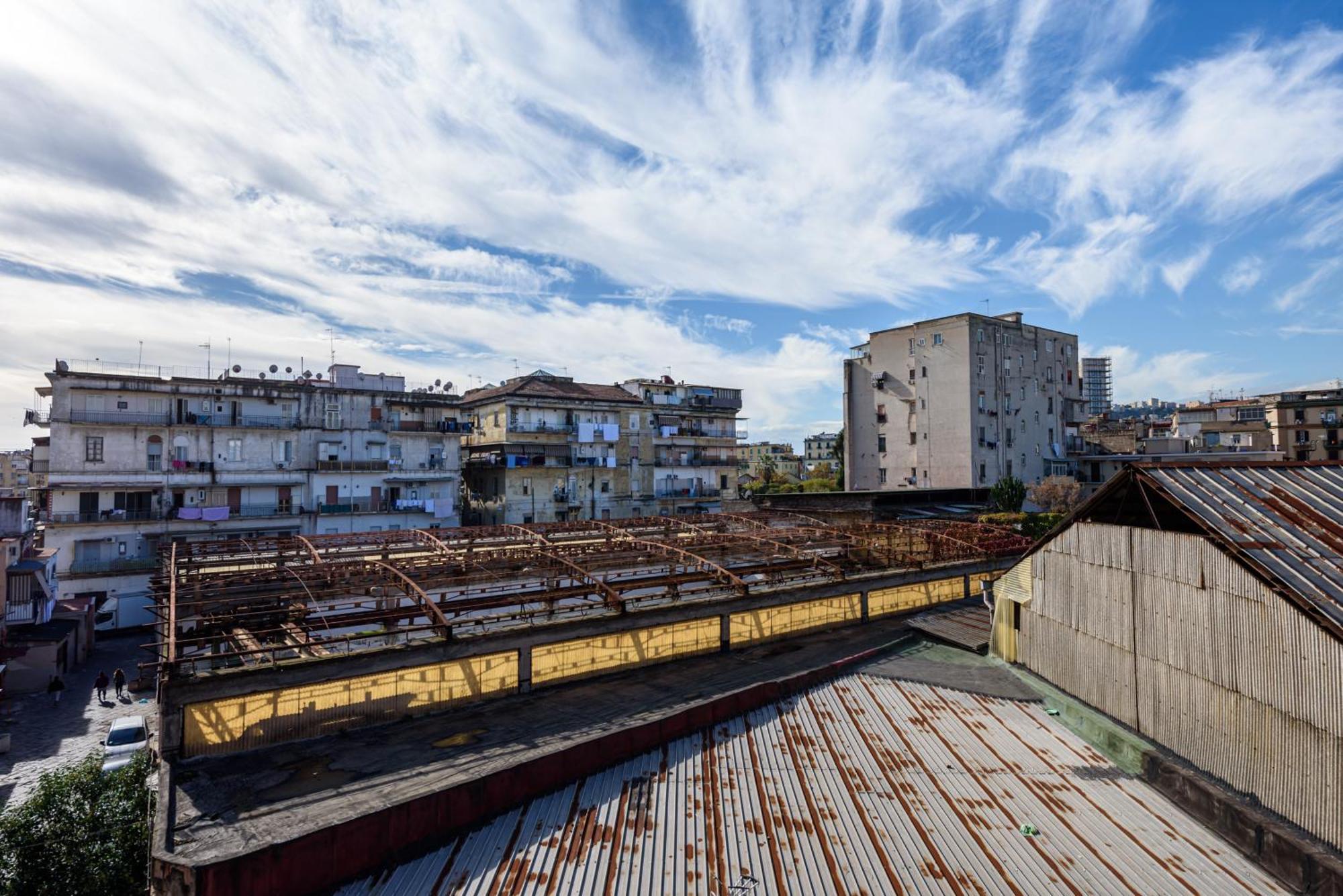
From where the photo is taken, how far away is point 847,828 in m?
10.7

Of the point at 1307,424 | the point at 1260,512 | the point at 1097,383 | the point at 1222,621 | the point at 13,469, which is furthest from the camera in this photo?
the point at 1097,383

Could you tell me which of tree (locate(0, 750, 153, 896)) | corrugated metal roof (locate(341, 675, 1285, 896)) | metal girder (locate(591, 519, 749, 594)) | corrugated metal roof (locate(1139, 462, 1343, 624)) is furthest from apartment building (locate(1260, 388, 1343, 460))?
tree (locate(0, 750, 153, 896))

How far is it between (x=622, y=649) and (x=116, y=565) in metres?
37.0

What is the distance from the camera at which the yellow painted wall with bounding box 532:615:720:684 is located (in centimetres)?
1817

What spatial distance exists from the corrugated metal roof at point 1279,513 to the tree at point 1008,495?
37.7 meters

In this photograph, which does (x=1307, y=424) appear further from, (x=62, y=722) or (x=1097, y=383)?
(x=1097, y=383)

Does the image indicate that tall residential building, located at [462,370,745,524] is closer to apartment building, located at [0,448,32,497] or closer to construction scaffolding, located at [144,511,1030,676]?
construction scaffolding, located at [144,511,1030,676]

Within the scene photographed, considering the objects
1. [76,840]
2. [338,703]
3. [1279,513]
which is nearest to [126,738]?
[76,840]

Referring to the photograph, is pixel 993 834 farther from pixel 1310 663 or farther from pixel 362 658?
pixel 362 658

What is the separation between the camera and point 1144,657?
12.4m

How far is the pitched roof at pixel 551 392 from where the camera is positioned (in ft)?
172

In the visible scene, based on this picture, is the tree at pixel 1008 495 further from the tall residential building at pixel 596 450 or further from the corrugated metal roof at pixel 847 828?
the corrugated metal roof at pixel 847 828

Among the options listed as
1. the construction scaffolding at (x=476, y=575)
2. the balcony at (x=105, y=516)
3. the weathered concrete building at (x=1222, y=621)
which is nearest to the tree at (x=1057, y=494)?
the construction scaffolding at (x=476, y=575)

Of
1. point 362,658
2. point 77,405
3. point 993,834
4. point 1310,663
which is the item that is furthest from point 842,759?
point 77,405
